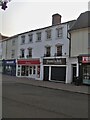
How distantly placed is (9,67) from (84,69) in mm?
21496

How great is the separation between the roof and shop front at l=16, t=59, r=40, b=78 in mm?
9770

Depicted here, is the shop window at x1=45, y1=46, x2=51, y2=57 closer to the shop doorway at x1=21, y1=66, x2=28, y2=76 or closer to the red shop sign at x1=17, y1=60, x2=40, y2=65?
the red shop sign at x1=17, y1=60, x2=40, y2=65

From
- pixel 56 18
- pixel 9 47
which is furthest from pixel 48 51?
pixel 9 47

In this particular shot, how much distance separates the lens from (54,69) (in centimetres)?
3200

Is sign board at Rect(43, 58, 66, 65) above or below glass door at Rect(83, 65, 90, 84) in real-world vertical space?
above

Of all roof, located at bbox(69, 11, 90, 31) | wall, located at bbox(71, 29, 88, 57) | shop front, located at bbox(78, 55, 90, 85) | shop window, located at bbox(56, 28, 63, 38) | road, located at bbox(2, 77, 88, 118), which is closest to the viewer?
road, located at bbox(2, 77, 88, 118)

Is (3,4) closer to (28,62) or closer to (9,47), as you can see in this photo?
(28,62)

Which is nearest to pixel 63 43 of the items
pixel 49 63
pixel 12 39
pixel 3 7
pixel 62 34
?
pixel 62 34

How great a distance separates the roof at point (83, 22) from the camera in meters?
26.9

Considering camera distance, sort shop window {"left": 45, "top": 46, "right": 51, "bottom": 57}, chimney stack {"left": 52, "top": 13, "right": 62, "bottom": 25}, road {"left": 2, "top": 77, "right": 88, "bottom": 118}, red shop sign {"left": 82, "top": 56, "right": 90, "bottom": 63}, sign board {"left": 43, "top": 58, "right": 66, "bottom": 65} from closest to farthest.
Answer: road {"left": 2, "top": 77, "right": 88, "bottom": 118}, red shop sign {"left": 82, "top": 56, "right": 90, "bottom": 63}, sign board {"left": 43, "top": 58, "right": 66, "bottom": 65}, shop window {"left": 45, "top": 46, "right": 51, "bottom": 57}, chimney stack {"left": 52, "top": 13, "right": 62, "bottom": 25}

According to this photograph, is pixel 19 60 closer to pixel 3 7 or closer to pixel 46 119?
pixel 46 119

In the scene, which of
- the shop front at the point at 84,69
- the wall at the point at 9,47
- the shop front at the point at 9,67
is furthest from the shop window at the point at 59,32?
the shop front at the point at 9,67

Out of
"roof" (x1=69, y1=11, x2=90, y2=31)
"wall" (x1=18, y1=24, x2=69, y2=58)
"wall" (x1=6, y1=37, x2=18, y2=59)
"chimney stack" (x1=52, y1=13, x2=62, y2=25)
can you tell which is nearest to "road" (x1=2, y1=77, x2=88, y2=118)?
"roof" (x1=69, y1=11, x2=90, y2=31)

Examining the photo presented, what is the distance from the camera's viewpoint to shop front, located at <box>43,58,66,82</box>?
3030 cm
